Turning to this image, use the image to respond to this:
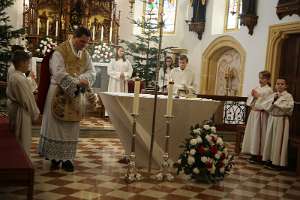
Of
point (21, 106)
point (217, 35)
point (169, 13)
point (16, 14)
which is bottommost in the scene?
point (21, 106)

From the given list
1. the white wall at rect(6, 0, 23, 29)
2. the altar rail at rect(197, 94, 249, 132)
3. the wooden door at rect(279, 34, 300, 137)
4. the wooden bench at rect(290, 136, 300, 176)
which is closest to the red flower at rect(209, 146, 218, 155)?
the wooden bench at rect(290, 136, 300, 176)

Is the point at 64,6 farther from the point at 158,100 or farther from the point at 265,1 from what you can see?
the point at 158,100

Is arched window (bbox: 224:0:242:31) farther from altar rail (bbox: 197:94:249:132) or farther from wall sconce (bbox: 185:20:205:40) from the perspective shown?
altar rail (bbox: 197:94:249:132)

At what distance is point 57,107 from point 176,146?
183 centimetres

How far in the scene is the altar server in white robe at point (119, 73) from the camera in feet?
40.5

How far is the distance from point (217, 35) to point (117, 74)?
11.4ft

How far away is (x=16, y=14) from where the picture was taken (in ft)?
45.7

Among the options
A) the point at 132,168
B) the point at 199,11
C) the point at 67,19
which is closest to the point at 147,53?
the point at 199,11

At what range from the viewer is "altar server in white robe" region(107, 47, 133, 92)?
12352 mm

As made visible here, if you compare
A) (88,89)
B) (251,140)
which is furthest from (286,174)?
(88,89)

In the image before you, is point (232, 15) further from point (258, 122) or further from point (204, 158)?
point (204, 158)

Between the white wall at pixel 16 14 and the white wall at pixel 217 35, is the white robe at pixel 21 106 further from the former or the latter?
the white wall at pixel 16 14

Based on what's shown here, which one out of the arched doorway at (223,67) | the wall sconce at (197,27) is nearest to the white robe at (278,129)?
the arched doorway at (223,67)

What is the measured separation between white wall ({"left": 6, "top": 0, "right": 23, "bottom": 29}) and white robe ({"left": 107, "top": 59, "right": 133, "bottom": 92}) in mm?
3660
